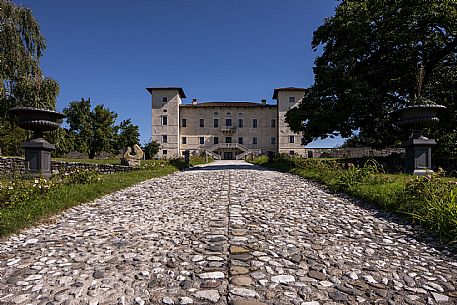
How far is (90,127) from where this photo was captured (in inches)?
1709

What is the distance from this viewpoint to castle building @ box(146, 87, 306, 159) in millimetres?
52969

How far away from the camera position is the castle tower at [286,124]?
172 ft

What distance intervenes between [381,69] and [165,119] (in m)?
43.2

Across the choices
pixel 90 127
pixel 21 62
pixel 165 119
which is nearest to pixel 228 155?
pixel 165 119

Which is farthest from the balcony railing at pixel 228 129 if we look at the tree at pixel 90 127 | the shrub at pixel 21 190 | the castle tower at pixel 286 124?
the shrub at pixel 21 190

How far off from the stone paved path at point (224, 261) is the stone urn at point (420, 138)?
6.36 meters

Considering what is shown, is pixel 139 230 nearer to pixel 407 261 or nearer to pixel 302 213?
pixel 302 213

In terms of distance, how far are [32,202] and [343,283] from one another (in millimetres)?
5689

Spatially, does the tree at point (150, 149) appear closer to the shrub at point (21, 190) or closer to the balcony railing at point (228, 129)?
the balcony railing at point (228, 129)

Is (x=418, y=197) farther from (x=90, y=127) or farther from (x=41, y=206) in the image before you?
(x=90, y=127)

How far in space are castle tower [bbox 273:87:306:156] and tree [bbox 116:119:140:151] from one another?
91.2 ft

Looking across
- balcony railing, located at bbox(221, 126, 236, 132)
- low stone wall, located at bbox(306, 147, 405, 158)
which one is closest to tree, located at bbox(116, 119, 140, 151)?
balcony railing, located at bbox(221, 126, 236, 132)

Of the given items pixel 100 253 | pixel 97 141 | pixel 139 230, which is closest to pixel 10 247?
pixel 100 253

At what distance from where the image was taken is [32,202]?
525 cm
